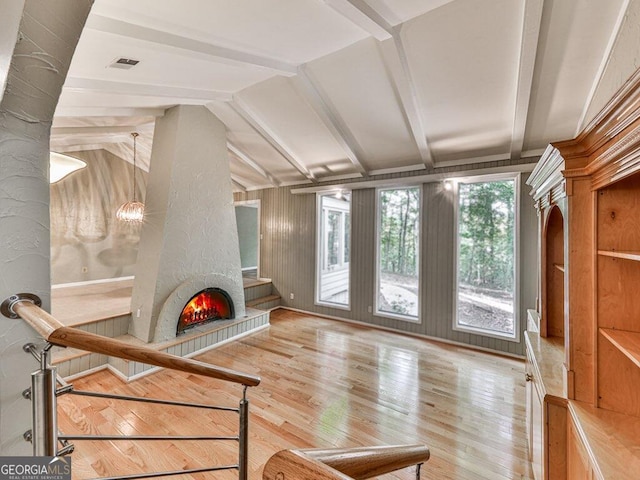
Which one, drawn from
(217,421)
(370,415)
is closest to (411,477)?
(370,415)

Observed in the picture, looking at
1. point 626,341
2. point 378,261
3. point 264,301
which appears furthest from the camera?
point 264,301

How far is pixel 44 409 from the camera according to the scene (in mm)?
777

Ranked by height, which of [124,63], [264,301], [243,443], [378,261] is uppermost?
[124,63]

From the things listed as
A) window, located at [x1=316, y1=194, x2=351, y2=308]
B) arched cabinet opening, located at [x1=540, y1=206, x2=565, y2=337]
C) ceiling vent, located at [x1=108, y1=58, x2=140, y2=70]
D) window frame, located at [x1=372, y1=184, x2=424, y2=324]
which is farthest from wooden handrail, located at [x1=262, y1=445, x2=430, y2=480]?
window, located at [x1=316, y1=194, x2=351, y2=308]

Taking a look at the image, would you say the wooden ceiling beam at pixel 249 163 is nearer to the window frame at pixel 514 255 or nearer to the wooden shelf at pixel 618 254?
the window frame at pixel 514 255

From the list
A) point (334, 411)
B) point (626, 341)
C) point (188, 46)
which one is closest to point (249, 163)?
point (188, 46)

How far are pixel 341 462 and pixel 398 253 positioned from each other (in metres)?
4.59

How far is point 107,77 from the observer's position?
2.59 meters

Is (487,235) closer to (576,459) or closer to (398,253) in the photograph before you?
(398,253)

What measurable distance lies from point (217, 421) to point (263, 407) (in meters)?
0.42

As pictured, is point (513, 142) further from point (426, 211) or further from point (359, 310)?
point (359, 310)

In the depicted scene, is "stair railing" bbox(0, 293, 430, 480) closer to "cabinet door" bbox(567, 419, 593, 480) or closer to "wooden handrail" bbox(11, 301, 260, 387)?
"wooden handrail" bbox(11, 301, 260, 387)

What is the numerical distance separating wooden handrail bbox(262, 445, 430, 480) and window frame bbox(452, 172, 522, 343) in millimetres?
3874

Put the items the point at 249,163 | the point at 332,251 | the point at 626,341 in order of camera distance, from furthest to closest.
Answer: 1. the point at 332,251
2. the point at 249,163
3. the point at 626,341
